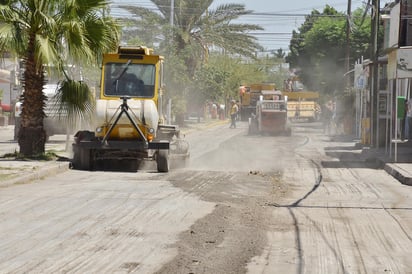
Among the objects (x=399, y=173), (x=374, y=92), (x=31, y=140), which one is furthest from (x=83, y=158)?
(x=374, y=92)

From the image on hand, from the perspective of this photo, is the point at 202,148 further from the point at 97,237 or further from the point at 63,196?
the point at 97,237

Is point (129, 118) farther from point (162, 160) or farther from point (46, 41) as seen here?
point (46, 41)

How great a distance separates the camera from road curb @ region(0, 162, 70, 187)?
1575 centimetres

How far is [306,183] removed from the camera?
1773cm

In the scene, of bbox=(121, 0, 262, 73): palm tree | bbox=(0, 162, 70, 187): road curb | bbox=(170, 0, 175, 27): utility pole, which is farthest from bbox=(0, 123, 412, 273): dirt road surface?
bbox=(121, 0, 262, 73): palm tree

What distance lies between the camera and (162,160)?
1916cm

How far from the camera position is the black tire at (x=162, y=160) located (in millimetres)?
19078

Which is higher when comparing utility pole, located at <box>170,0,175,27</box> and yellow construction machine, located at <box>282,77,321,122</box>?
utility pole, located at <box>170,0,175,27</box>

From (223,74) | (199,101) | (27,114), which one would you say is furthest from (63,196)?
(223,74)

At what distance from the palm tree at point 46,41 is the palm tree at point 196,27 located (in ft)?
83.7

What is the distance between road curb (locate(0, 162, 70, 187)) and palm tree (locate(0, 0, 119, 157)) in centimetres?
171

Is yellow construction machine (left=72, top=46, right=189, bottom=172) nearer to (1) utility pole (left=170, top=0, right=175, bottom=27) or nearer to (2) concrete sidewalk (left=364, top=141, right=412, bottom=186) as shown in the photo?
(2) concrete sidewalk (left=364, top=141, right=412, bottom=186)

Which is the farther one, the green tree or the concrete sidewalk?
the green tree

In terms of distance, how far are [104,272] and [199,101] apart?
51194mm
